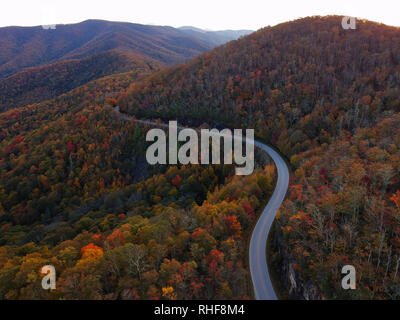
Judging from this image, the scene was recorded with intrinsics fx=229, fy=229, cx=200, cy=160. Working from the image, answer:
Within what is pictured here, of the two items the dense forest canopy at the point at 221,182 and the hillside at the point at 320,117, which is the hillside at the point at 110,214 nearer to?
the dense forest canopy at the point at 221,182

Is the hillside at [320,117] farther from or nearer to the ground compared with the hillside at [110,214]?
farther from the ground

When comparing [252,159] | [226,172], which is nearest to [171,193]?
[226,172]

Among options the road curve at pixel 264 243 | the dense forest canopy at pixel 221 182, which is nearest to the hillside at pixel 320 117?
the dense forest canopy at pixel 221 182

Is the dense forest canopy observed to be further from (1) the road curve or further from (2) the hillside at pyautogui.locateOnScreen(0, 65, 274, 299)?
(1) the road curve

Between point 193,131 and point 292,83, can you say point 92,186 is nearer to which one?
point 193,131

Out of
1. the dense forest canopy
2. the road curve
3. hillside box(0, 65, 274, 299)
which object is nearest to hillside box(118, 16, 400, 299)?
the dense forest canopy
